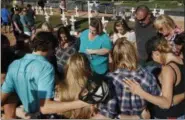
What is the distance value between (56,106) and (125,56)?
0.77 m

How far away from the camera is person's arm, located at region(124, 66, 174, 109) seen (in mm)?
3309

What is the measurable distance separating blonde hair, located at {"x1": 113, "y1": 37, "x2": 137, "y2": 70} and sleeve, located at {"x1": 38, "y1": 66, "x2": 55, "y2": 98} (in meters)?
0.60

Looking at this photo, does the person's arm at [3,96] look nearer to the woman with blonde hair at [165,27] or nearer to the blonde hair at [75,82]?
the blonde hair at [75,82]

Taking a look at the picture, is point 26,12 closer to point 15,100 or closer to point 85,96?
point 15,100

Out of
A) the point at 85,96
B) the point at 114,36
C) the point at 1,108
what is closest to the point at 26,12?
the point at 114,36

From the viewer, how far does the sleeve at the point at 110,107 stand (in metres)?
3.25

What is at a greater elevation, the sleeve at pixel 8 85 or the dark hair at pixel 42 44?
the dark hair at pixel 42 44

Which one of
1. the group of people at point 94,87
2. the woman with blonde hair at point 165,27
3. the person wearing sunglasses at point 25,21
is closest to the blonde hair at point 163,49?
the group of people at point 94,87

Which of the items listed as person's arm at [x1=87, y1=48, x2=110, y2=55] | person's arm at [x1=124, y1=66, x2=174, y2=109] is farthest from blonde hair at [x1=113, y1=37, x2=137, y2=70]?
person's arm at [x1=87, y1=48, x2=110, y2=55]

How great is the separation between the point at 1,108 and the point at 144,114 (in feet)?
4.25

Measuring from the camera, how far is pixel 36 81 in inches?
134

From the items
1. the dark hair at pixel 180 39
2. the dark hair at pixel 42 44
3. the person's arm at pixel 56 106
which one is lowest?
the person's arm at pixel 56 106

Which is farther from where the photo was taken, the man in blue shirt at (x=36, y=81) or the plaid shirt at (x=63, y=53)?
the plaid shirt at (x=63, y=53)

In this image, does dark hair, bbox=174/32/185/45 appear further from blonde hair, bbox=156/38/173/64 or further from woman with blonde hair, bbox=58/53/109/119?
woman with blonde hair, bbox=58/53/109/119
